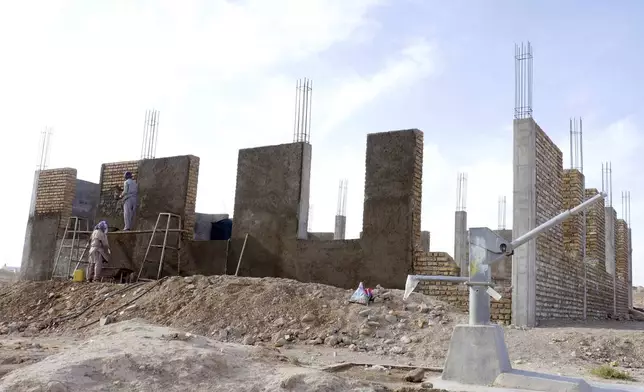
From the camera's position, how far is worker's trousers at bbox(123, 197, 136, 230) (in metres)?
14.2

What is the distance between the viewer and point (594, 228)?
14500 mm

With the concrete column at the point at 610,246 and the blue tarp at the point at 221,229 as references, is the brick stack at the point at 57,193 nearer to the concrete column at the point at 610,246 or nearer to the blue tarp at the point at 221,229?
the blue tarp at the point at 221,229

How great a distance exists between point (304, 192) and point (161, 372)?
7299 mm

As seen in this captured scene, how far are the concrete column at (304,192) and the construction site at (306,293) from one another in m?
0.04

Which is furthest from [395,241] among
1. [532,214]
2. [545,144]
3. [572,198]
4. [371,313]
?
[572,198]

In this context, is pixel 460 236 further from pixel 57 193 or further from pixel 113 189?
pixel 57 193

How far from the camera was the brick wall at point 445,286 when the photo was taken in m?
9.74

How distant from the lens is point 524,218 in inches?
386

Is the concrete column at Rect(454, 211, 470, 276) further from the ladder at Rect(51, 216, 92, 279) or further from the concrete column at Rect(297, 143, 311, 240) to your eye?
the ladder at Rect(51, 216, 92, 279)

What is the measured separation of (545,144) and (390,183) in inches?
117

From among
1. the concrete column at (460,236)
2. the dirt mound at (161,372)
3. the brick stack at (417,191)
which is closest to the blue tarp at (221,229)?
the brick stack at (417,191)

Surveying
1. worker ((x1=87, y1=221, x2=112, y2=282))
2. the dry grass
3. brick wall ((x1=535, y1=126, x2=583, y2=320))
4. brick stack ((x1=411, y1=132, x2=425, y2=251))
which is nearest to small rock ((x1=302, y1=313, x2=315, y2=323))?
brick stack ((x1=411, y1=132, x2=425, y2=251))

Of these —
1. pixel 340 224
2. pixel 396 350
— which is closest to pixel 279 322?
pixel 396 350

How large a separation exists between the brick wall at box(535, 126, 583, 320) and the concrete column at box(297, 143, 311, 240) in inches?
175
